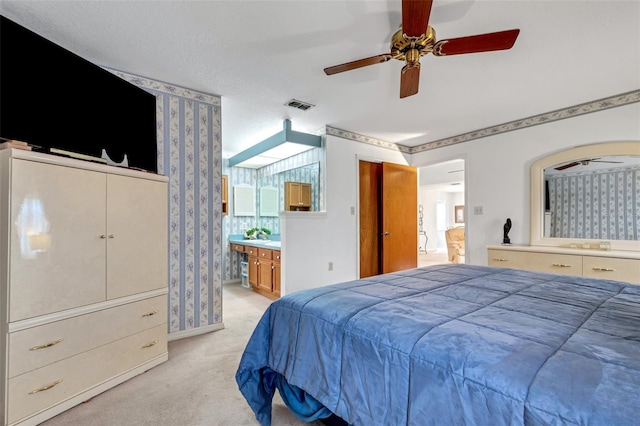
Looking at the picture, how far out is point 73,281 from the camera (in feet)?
5.70

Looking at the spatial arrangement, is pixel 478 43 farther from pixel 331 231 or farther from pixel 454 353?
pixel 331 231

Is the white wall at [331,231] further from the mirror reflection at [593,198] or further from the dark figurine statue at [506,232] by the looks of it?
the mirror reflection at [593,198]

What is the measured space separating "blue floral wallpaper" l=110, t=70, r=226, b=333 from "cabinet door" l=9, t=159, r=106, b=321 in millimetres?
816

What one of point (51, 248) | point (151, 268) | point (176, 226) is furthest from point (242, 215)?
point (51, 248)

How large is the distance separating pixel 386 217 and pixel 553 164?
2173 millimetres

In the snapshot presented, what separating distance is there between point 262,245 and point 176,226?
1486mm

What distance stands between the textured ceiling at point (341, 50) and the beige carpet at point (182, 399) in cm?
243

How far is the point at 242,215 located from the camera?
17.5 feet

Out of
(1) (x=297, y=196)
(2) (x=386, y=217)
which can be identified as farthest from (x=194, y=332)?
(2) (x=386, y=217)

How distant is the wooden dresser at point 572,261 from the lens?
2.61 m

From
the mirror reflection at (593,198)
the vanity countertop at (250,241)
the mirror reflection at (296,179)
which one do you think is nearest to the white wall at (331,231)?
the mirror reflection at (296,179)

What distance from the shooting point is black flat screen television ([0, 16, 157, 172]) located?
1749mm

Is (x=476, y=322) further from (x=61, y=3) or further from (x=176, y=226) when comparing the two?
(x=61, y=3)

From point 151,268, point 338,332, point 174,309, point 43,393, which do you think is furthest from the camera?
point 174,309
